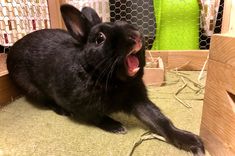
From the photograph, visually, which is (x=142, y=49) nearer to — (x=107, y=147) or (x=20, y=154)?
(x=107, y=147)

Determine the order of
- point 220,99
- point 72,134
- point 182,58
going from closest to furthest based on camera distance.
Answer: point 220,99
point 72,134
point 182,58

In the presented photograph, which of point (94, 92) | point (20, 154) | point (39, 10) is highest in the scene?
point (39, 10)

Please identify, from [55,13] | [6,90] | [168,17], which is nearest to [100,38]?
[6,90]

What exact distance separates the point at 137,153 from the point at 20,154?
0.37 metres

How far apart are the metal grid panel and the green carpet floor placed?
552 millimetres

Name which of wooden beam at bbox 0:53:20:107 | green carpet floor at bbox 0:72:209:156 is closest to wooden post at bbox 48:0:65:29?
wooden beam at bbox 0:53:20:107

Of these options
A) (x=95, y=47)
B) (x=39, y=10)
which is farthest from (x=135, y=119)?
(x=39, y=10)

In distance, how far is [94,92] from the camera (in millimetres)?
882

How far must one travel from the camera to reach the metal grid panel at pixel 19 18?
1484 millimetres

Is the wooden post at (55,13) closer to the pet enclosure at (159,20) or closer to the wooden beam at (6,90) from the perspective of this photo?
the pet enclosure at (159,20)

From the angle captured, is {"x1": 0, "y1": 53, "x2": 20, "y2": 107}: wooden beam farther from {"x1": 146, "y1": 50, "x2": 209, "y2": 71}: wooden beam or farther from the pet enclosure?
{"x1": 146, "y1": 50, "x2": 209, "y2": 71}: wooden beam

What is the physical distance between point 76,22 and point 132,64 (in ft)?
0.86

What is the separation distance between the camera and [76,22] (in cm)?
89

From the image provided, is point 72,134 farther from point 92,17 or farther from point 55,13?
point 55,13
